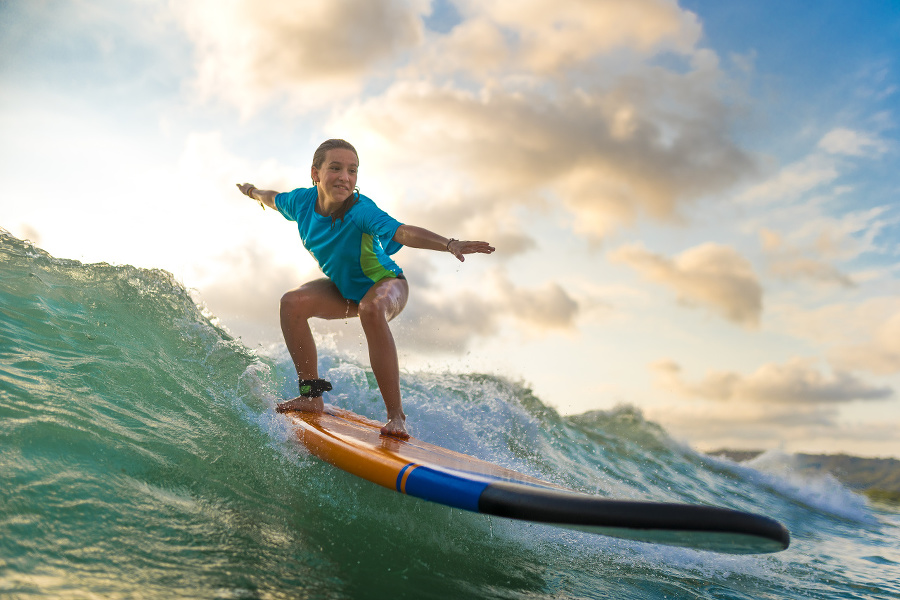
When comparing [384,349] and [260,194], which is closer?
[384,349]

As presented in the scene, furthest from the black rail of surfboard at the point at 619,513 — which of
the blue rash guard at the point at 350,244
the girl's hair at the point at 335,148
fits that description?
the girl's hair at the point at 335,148

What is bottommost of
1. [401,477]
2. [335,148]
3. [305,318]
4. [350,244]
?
[401,477]

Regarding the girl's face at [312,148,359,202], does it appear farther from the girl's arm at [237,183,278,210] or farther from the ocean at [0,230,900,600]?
the ocean at [0,230,900,600]

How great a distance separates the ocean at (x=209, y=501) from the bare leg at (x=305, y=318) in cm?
39

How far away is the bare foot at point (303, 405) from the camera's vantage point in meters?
4.20

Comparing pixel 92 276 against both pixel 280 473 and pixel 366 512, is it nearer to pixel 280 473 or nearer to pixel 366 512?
pixel 280 473

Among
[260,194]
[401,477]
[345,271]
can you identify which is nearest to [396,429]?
[401,477]

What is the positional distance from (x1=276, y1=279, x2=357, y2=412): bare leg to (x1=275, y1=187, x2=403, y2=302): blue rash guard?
0.40 feet

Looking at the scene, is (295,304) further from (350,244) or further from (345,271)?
(350,244)

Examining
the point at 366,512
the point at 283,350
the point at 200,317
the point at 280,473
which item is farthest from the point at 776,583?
the point at 200,317

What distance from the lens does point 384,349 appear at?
3693 mm

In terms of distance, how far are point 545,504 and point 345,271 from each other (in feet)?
7.89

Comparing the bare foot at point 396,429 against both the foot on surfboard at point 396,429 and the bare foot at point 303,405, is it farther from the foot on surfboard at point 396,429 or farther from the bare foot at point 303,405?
the bare foot at point 303,405

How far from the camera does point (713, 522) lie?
2.06m
